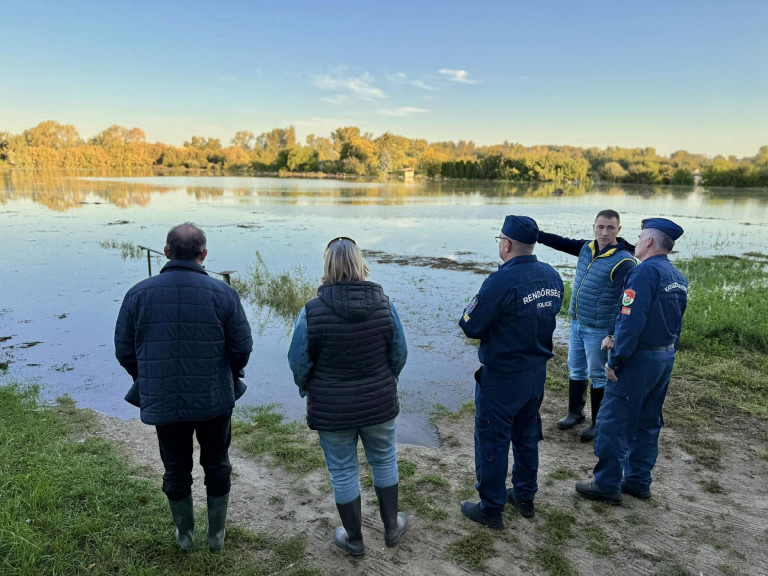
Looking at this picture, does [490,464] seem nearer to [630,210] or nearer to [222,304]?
[222,304]

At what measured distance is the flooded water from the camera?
248 inches

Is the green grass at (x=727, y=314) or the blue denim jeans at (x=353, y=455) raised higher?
the blue denim jeans at (x=353, y=455)

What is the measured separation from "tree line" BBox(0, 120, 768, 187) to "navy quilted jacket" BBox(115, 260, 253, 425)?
91886 mm

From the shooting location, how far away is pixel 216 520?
8.86 ft

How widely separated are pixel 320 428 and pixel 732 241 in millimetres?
22842

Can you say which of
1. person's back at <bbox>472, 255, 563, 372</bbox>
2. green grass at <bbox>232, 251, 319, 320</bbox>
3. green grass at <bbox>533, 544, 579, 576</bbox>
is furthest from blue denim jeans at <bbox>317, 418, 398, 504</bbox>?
green grass at <bbox>232, 251, 319, 320</bbox>

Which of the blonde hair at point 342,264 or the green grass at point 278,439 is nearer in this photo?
the blonde hair at point 342,264

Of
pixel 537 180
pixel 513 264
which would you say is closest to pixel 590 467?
pixel 513 264

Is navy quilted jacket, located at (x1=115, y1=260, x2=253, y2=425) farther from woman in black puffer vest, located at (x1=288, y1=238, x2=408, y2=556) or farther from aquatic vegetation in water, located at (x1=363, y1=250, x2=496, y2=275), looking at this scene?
aquatic vegetation in water, located at (x1=363, y1=250, x2=496, y2=275)

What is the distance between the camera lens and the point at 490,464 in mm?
2930

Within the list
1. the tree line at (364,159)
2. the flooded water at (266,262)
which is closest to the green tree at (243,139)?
the tree line at (364,159)

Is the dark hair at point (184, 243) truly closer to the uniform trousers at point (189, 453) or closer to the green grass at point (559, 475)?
the uniform trousers at point (189, 453)

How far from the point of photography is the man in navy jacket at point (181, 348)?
2.34 metres

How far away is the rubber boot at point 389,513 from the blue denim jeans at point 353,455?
4 centimetres
